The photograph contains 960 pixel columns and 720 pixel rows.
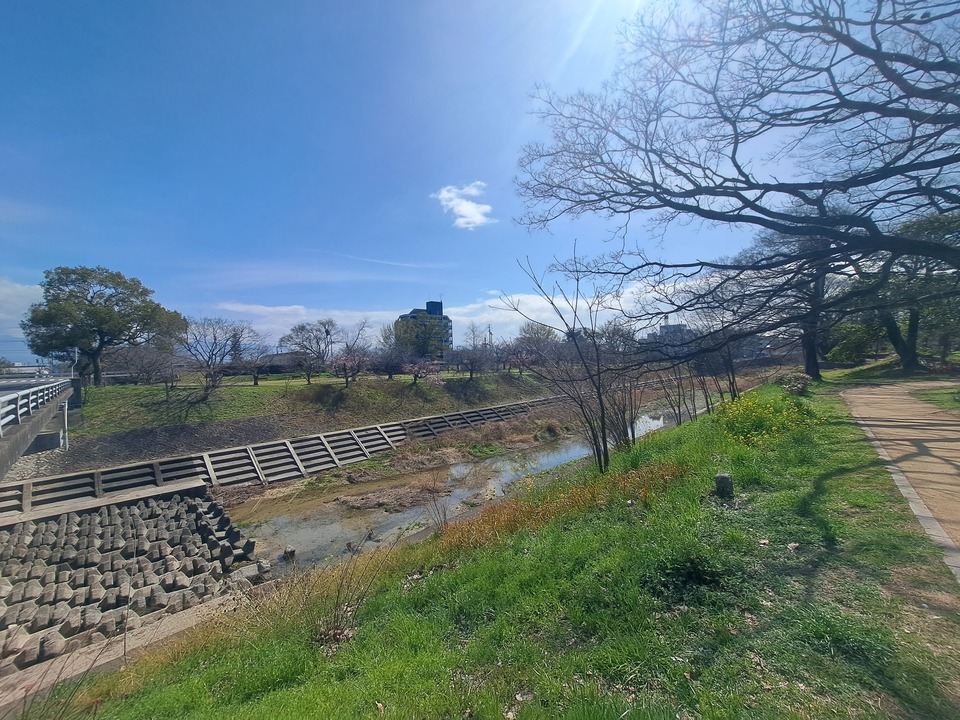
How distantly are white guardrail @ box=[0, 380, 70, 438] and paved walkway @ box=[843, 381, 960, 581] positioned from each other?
15837mm

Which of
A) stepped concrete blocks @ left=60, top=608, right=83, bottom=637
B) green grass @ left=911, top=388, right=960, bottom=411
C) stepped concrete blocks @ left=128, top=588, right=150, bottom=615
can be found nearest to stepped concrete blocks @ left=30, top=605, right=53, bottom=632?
stepped concrete blocks @ left=60, top=608, right=83, bottom=637

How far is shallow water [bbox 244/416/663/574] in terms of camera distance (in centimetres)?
1210

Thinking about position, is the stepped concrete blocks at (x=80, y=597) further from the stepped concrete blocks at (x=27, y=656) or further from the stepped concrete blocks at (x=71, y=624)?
the stepped concrete blocks at (x=27, y=656)

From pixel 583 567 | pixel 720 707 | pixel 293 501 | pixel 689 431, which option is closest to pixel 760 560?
pixel 583 567

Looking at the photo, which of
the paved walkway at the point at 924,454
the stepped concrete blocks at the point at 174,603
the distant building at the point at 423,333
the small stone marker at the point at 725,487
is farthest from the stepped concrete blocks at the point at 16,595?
the distant building at the point at 423,333

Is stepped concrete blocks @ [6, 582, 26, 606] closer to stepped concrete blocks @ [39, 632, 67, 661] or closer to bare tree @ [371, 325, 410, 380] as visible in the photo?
stepped concrete blocks @ [39, 632, 67, 661]

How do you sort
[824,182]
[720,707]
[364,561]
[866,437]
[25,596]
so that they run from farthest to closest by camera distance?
[25,596], [866,437], [364,561], [824,182], [720,707]

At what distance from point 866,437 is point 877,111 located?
6370mm

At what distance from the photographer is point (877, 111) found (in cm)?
488

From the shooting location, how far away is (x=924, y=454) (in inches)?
273

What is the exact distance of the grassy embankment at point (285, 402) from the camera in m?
20.8

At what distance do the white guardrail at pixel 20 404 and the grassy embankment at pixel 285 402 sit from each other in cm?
548

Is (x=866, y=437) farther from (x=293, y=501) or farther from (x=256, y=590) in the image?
(x=293, y=501)

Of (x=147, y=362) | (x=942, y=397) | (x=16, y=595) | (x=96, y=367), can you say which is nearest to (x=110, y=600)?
(x=16, y=595)
